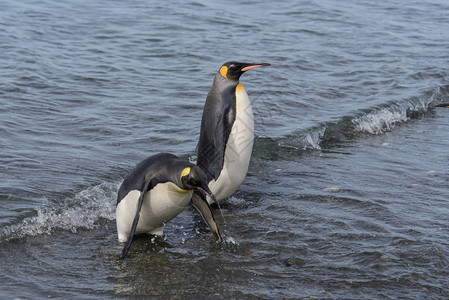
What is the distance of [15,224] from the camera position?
211 inches

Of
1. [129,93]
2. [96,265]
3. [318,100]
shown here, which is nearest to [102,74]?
[129,93]

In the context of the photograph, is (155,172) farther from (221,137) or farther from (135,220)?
(221,137)

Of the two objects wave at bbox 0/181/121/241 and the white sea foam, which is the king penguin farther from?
the white sea foam

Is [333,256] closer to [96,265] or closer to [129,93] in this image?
[96,265]

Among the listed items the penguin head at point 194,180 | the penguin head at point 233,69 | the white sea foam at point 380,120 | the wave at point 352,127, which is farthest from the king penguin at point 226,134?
the white sea foam at point 380,120

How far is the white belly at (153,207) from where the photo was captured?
4.93 m

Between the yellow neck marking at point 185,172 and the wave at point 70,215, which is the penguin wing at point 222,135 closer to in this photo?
the wave at point 70,215

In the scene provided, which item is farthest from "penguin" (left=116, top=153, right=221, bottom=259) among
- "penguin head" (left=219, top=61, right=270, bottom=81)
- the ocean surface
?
"penguin head" (left=219, top=61, right=270, bottom=81)

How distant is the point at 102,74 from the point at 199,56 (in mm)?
2052

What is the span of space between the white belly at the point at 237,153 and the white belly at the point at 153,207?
3.05 ft

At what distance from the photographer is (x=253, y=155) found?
7422 millimetres

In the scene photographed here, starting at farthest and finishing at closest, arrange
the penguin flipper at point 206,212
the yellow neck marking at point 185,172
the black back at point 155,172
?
1. the penguin flipper at point 206,212
2. the black back at point 155,172
3. the yellow neck marking at point 185,172

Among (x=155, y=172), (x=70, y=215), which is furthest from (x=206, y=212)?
(x=70, y=215)

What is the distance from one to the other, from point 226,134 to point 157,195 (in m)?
1.27
